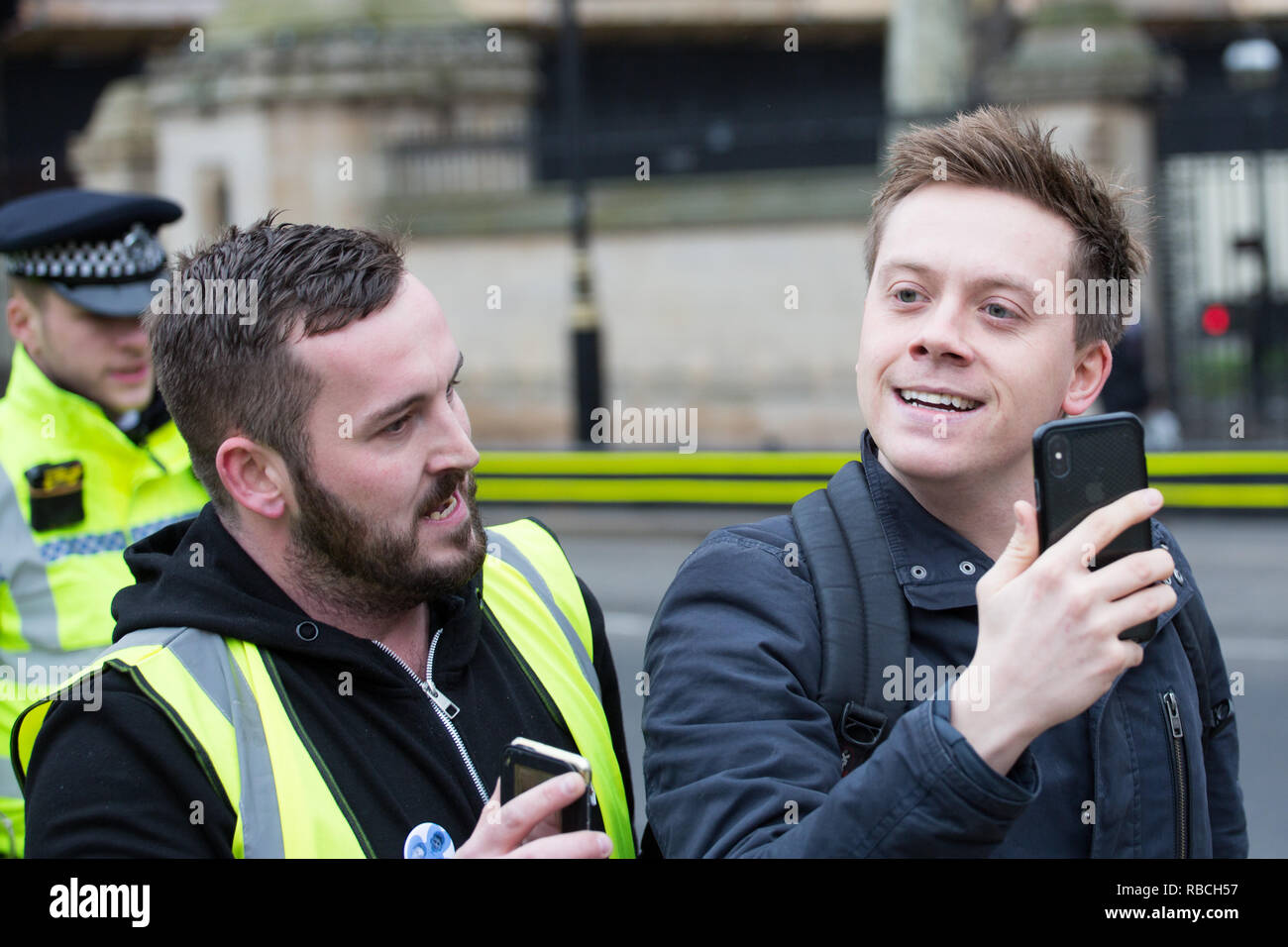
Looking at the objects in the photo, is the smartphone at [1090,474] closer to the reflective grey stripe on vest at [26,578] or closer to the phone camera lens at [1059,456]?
the phone camera lens at [1059,456]

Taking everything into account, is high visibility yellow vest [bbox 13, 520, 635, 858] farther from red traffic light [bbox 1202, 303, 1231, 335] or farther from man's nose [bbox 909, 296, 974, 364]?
red traffic light [bbox 1202, 303, 1231, 335]

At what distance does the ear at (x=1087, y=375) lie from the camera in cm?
209

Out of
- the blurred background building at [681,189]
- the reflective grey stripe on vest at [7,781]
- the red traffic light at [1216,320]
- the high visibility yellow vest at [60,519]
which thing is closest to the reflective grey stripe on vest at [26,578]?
the high visibility yellow vest at [60,519]

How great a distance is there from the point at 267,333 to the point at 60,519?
149cm

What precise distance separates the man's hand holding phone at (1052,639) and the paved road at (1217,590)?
3813 millimetres

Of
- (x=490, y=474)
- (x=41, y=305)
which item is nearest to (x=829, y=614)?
(x=41, y=305)

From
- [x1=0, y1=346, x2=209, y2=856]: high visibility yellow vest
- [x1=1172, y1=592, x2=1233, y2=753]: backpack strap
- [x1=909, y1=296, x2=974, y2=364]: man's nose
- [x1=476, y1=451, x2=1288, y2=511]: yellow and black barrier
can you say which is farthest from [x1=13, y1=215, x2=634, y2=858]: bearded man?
[x1=476, y1=451, x2=1288, y2=511]: yellow and black barrier

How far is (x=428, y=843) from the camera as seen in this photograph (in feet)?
6.40

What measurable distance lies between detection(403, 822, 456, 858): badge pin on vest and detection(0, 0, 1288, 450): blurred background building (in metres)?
11.6

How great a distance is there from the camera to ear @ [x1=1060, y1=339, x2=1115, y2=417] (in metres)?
2.09

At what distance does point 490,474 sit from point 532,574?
7.92 meters

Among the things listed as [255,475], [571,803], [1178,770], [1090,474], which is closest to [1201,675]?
[1178,770]
